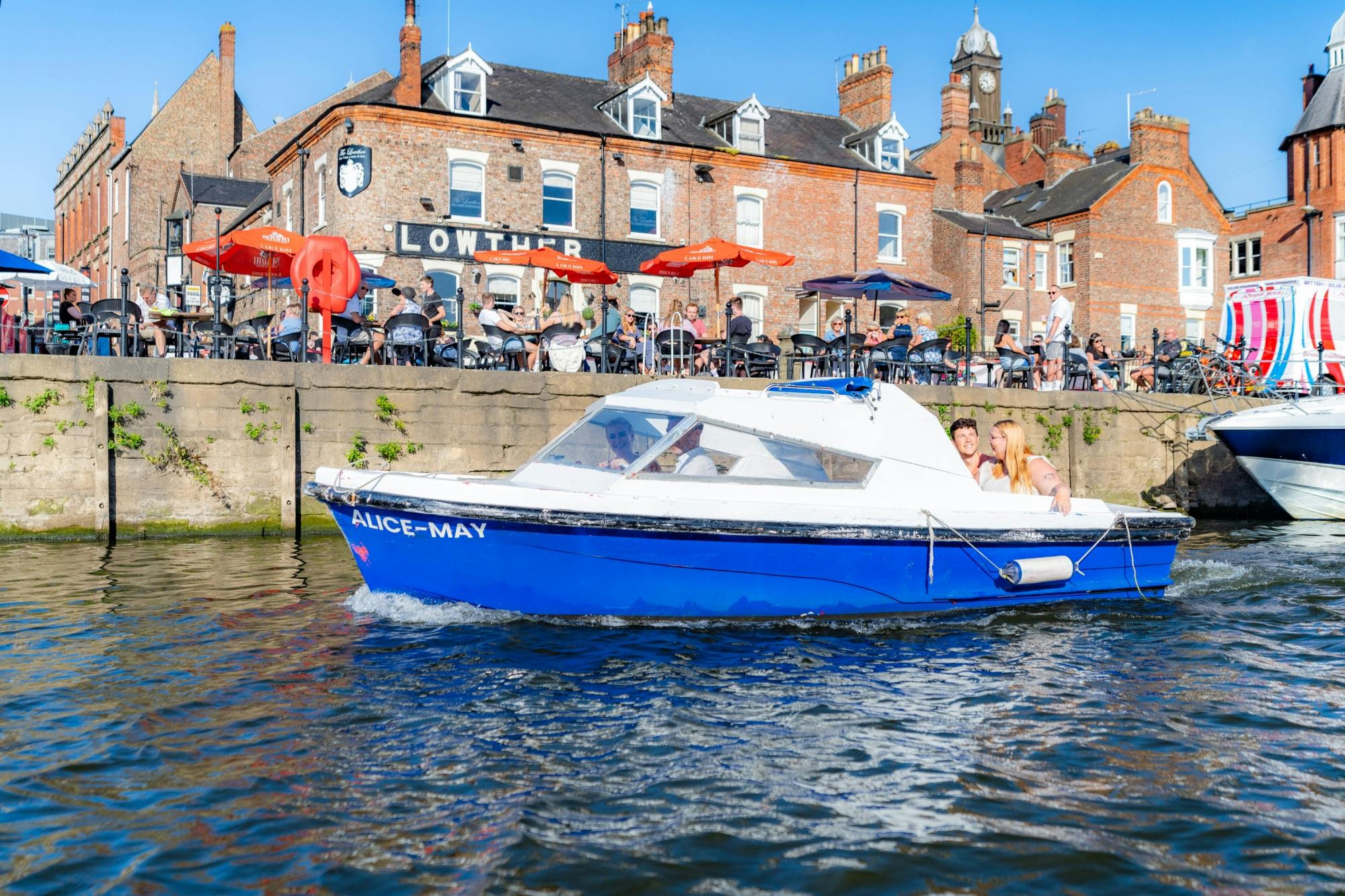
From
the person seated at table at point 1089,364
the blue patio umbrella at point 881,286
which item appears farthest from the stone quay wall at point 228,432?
the person seated at table at point 1089,364

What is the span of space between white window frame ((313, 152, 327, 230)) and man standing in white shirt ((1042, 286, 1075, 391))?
17.6 meters

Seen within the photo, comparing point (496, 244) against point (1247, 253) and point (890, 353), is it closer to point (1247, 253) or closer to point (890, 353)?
point (890, 353)

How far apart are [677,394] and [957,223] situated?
105 feet

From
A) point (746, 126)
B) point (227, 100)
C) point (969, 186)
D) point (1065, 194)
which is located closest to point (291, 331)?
point (746, 126)

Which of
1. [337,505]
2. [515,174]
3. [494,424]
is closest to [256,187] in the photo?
[515,174]

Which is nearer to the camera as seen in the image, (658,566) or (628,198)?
(658,566)

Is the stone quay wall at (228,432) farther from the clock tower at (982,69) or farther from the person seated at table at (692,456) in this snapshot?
the clock tower at (982,69)

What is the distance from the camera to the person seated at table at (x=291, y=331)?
15.9m

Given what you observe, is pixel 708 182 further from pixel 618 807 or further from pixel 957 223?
pixel 618 807

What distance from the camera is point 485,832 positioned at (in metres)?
4.97

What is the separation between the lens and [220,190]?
142 feet

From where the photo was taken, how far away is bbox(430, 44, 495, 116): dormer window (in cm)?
2861

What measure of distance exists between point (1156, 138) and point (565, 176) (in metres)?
22.8

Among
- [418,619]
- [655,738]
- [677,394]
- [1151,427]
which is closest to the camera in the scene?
[655,738]
